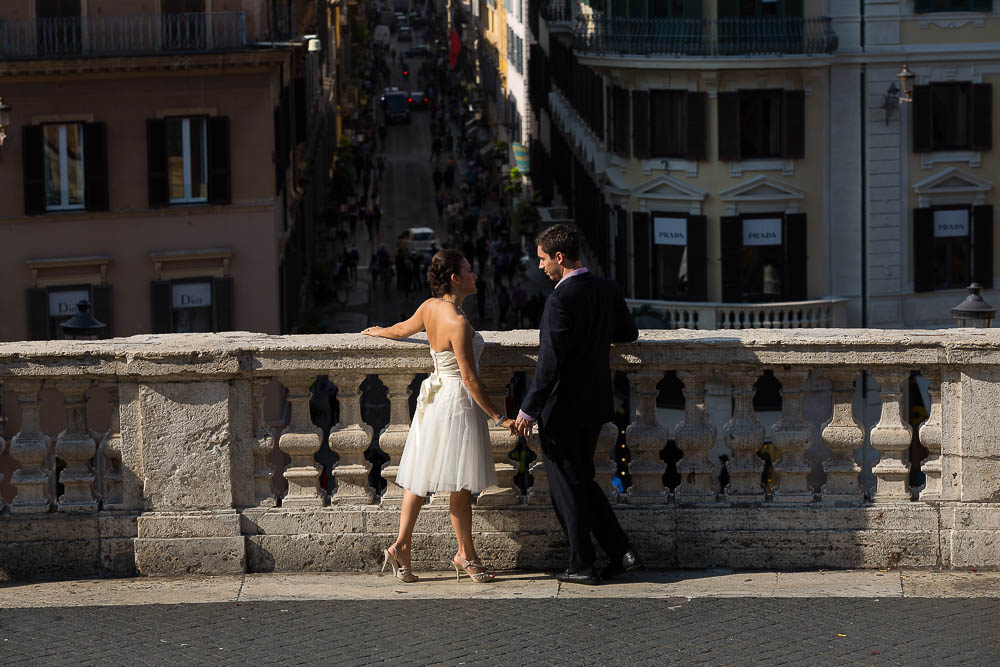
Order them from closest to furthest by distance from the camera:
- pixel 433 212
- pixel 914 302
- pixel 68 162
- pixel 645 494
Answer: pixel 645 494, pixel 68 162, pixel 914 302, pixel 433 212

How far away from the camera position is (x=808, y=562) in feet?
31.7

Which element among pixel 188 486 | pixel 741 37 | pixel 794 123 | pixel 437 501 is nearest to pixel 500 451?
pixel 437 501

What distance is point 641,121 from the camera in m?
42.3

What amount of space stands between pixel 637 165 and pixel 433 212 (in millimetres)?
40932

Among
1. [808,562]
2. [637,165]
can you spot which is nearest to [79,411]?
[808,562]

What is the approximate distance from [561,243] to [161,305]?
102ft

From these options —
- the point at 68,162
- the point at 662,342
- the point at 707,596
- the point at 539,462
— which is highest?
the point at 68,162

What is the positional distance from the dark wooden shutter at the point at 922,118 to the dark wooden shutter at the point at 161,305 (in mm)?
16880

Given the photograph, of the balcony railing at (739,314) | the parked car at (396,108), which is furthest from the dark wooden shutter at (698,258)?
the parked car at (396,108)

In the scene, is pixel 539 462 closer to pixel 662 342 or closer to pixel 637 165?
pixel 662 342

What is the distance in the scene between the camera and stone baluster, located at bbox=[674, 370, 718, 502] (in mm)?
9703

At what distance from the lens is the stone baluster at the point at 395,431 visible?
32.1 ft

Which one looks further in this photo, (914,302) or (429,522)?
(914,302)

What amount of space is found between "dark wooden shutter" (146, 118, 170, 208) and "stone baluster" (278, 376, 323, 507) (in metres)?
30.2
